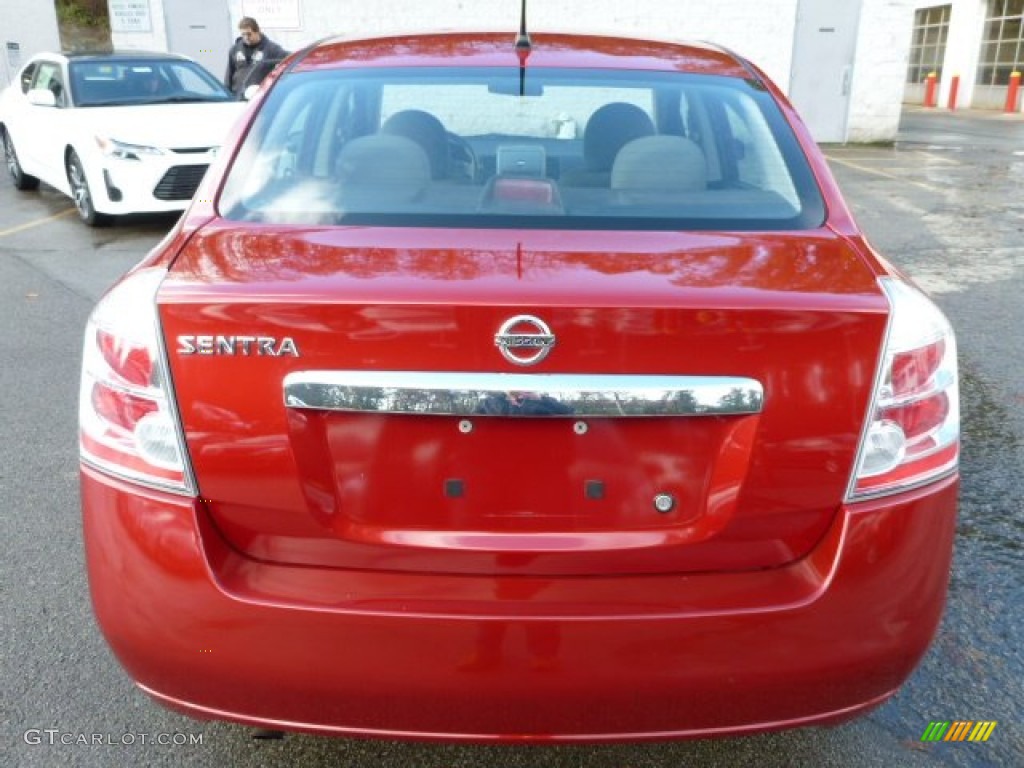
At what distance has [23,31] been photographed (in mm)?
21141

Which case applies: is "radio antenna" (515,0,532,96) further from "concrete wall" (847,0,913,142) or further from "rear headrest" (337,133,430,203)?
"concrete wall" (847,0,913,142)

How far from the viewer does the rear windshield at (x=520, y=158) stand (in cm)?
217

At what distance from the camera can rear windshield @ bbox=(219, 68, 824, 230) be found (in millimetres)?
2174

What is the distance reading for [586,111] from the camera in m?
2.95

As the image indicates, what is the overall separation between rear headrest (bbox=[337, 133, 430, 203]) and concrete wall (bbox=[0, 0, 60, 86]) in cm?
2178

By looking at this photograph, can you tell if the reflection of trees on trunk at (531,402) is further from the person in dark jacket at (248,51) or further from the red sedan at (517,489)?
the person in dark jacket at (248,51)

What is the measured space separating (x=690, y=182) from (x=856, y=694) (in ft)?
4.10

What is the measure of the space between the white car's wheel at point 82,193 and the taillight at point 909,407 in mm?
8027

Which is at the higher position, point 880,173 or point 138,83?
point 138,83

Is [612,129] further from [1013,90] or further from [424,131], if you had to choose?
[1013,90]

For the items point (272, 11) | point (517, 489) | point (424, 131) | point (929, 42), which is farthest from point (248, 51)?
point (929, 42)

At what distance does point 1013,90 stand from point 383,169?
3294 centimetres

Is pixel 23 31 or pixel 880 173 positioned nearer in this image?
pixel 880 173

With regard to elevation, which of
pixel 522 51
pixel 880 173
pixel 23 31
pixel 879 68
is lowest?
pixel 880 173
